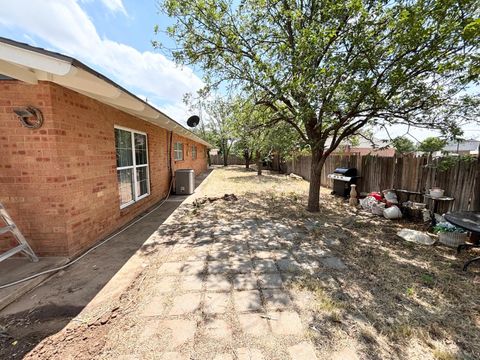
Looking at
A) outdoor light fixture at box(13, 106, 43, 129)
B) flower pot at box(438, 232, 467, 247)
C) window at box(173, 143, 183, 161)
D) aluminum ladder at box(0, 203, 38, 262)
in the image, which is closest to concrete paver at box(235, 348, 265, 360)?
aluminum ladder at box(0, 203, 38, 262)

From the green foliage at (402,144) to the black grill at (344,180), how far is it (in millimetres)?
2181

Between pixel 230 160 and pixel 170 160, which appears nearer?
pixel 170 160

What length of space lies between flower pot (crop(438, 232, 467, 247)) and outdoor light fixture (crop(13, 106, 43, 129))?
6691mm

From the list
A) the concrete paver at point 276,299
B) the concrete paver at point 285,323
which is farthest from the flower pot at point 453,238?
the concrete paver at point 285,323

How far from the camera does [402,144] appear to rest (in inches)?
216

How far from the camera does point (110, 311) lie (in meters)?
2.25

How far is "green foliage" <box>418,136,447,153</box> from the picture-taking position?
462 cm

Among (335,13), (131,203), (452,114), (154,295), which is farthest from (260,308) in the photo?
(452,114)

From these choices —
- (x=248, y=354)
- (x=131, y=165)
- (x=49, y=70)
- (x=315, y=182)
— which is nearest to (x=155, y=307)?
(x=248, y=354)

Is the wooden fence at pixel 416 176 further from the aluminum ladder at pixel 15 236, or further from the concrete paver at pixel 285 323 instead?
the aluminum ladder at pixel 15 236

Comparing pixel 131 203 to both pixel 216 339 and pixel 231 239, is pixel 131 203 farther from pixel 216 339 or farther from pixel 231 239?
pixel 216 339

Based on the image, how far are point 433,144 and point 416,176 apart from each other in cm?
126

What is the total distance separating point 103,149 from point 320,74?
13.8ft

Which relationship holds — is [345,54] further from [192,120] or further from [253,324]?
[192,120]
